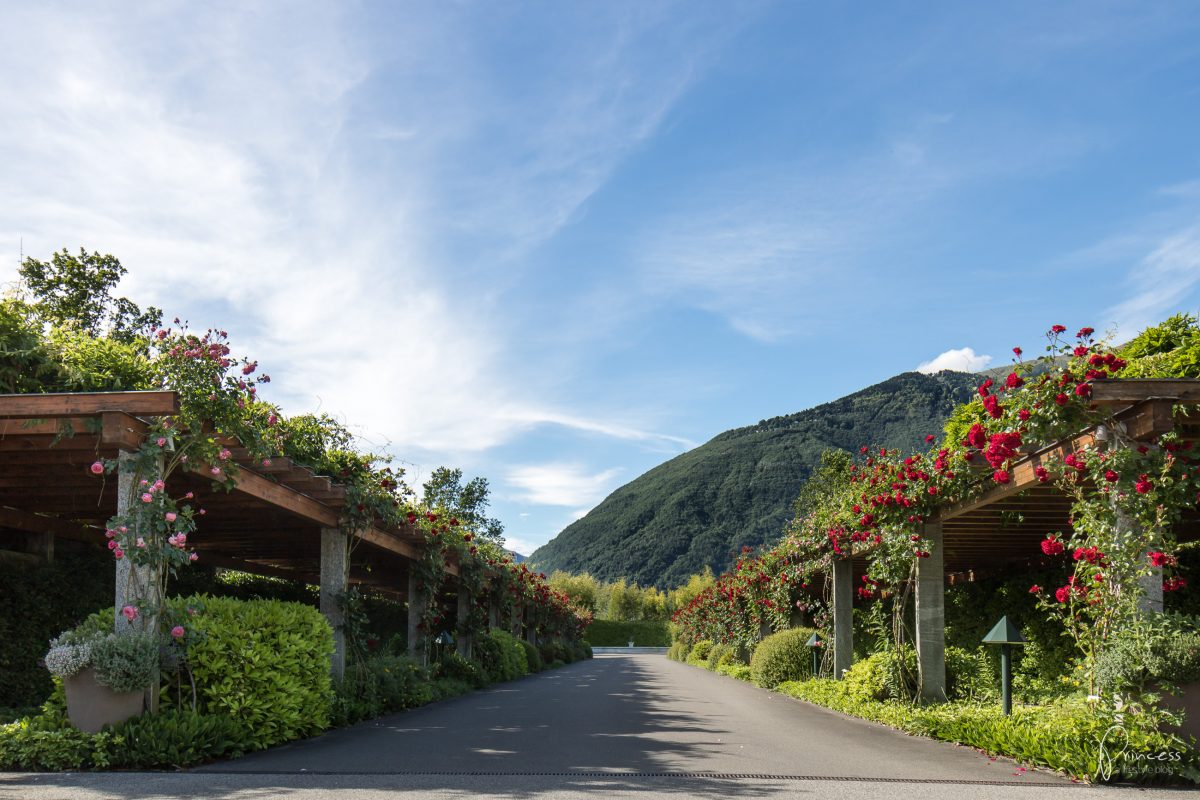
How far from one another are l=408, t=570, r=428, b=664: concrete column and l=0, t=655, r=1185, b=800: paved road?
3514mm

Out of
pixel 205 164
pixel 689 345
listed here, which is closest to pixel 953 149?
pixel 689 345

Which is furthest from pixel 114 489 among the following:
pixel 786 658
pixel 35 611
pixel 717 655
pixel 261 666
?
pixel 717 655

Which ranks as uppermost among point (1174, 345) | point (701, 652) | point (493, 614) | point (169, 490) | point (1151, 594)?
point (1174, 345)

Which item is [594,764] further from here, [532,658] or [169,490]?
[532,658]

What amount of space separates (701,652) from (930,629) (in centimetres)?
1828

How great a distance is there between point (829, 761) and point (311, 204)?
25.0 feet

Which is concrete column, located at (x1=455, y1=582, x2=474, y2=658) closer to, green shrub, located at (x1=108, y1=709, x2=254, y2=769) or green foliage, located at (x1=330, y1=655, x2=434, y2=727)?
green foliage, located at (x1=330, y1=655, x2=434, y2=727)

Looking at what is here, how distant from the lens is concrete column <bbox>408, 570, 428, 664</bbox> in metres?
14.5

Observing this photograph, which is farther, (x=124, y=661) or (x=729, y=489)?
(x=729, y=489)

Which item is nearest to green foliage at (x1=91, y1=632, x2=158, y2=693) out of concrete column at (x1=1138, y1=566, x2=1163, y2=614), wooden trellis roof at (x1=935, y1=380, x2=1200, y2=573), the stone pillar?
wooden trellis roof at (x1=935, y1=380, x2=1200, y2=573)

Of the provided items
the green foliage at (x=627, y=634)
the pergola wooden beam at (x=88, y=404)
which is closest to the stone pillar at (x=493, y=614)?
the pergola wooden beam at (x=88, y=404)

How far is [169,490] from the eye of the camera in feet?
32.1

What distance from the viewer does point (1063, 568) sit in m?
11.5

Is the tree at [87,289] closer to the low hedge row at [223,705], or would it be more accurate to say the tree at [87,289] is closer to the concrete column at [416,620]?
the concrete column at [416,620]
